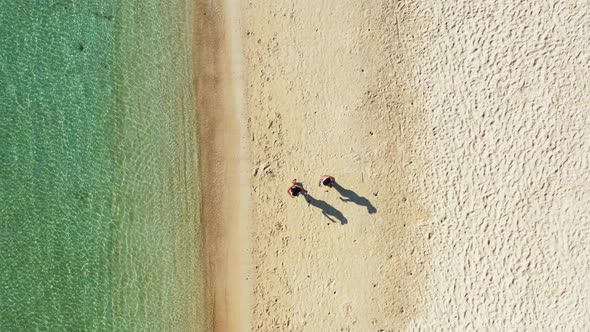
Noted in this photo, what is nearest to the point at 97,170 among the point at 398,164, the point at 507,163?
the point at 398,164

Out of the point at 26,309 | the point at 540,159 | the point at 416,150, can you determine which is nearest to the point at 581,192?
the point at 540,159

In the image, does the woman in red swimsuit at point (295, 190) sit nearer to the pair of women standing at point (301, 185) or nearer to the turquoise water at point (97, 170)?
the pair of women standing at point (301, 185)

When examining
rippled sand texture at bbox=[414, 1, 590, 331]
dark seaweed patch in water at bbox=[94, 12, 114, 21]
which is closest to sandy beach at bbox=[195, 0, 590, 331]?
rippled sand texture at bbox=[414, 1, 590, 331]

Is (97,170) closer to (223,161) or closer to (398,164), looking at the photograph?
(223,161)

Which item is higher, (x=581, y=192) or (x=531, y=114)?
(x=531, y=114)

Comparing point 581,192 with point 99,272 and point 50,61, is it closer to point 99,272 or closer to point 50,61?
point 99,272

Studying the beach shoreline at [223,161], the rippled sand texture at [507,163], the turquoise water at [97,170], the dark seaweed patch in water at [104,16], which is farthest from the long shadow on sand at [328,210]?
the dark seaweed patch in water at [104,16]
